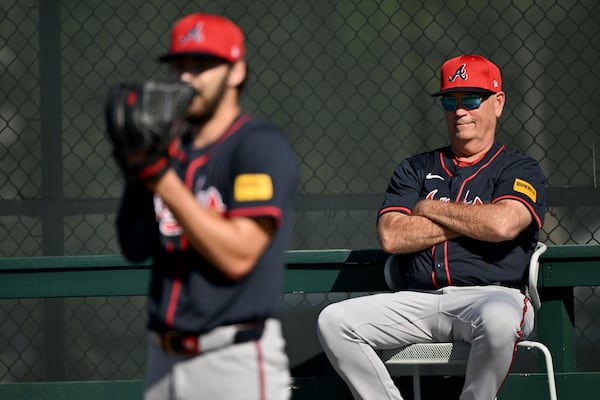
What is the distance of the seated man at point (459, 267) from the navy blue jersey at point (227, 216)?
174cm

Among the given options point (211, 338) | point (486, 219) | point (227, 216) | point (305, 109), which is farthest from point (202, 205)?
point (305, 109)

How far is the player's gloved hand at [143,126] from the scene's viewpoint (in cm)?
212

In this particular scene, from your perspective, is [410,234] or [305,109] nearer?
[410,234]

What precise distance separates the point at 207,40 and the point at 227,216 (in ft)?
1.29

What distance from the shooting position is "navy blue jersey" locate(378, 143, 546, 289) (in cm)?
414

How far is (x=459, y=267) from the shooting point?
4152 mm

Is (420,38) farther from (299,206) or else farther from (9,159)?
(9,159)

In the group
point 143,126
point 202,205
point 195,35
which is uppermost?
point 195,35

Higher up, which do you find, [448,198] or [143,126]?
[143,126]

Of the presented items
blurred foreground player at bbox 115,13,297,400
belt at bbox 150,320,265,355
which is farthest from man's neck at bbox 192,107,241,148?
belt at bbox 150,320,265,355

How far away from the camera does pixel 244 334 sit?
7.64 feet

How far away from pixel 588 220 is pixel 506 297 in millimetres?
1822

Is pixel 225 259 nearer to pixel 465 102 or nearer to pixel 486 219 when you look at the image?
pixel 486 219

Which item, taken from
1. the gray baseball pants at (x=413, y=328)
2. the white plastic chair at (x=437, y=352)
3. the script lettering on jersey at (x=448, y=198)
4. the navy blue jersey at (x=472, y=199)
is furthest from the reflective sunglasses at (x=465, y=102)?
the gray baseball pants at (x=413, y=328)
